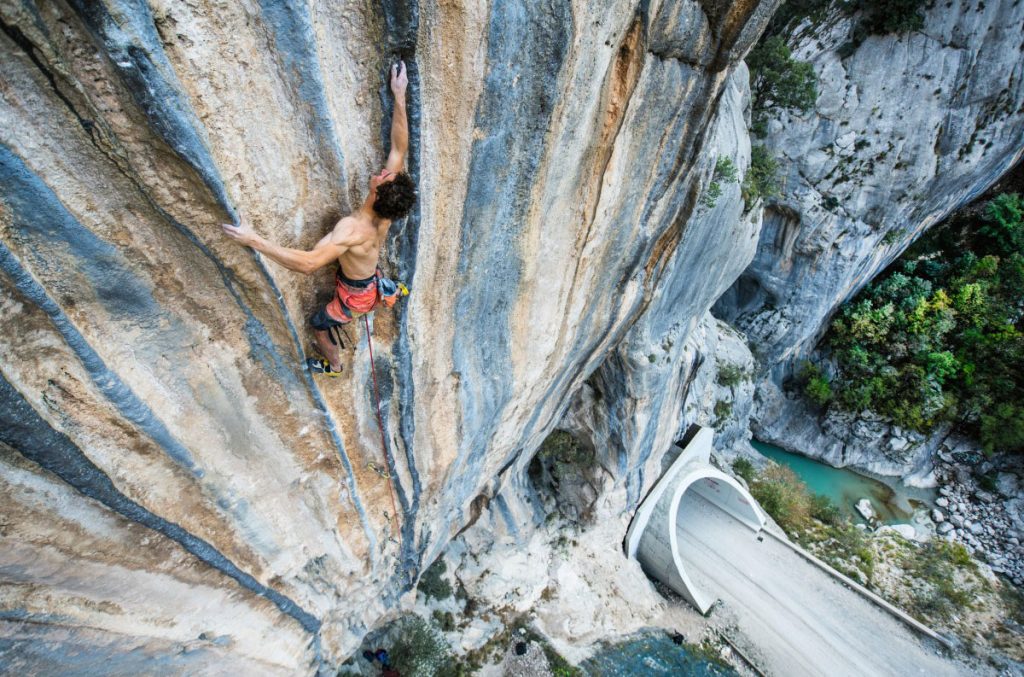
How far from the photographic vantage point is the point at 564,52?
3.37 meters

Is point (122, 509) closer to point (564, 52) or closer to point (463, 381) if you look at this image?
point (463, 381)

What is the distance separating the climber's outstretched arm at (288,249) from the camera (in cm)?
258

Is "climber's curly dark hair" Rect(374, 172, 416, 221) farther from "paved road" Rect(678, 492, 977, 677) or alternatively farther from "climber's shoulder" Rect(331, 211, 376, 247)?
"paved road" Rect(678, 492, 977, 677)

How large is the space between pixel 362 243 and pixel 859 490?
1894 centimetres

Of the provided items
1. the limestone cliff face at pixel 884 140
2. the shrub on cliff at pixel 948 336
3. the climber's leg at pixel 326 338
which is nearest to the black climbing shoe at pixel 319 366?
the climber's leg at pixel 326 338

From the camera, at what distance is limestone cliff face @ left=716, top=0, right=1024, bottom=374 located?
455 inches

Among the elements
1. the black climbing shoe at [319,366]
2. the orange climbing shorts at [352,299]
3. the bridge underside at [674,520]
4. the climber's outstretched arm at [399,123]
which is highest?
the climber's outstretched arm at [399,123]

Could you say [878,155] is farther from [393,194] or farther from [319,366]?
[319,366]

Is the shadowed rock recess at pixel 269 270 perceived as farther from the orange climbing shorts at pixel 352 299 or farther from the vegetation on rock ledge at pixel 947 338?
the vegetation on rock ledge at pixel 947 338

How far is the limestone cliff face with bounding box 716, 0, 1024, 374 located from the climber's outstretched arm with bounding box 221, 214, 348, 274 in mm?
13656

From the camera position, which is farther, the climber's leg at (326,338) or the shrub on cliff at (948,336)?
the shrub on cliff at (948,336)

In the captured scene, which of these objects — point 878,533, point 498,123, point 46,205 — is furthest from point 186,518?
point 878,533

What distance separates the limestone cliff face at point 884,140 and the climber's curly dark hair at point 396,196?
1321 cm

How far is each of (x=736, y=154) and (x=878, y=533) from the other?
44.0 ft
